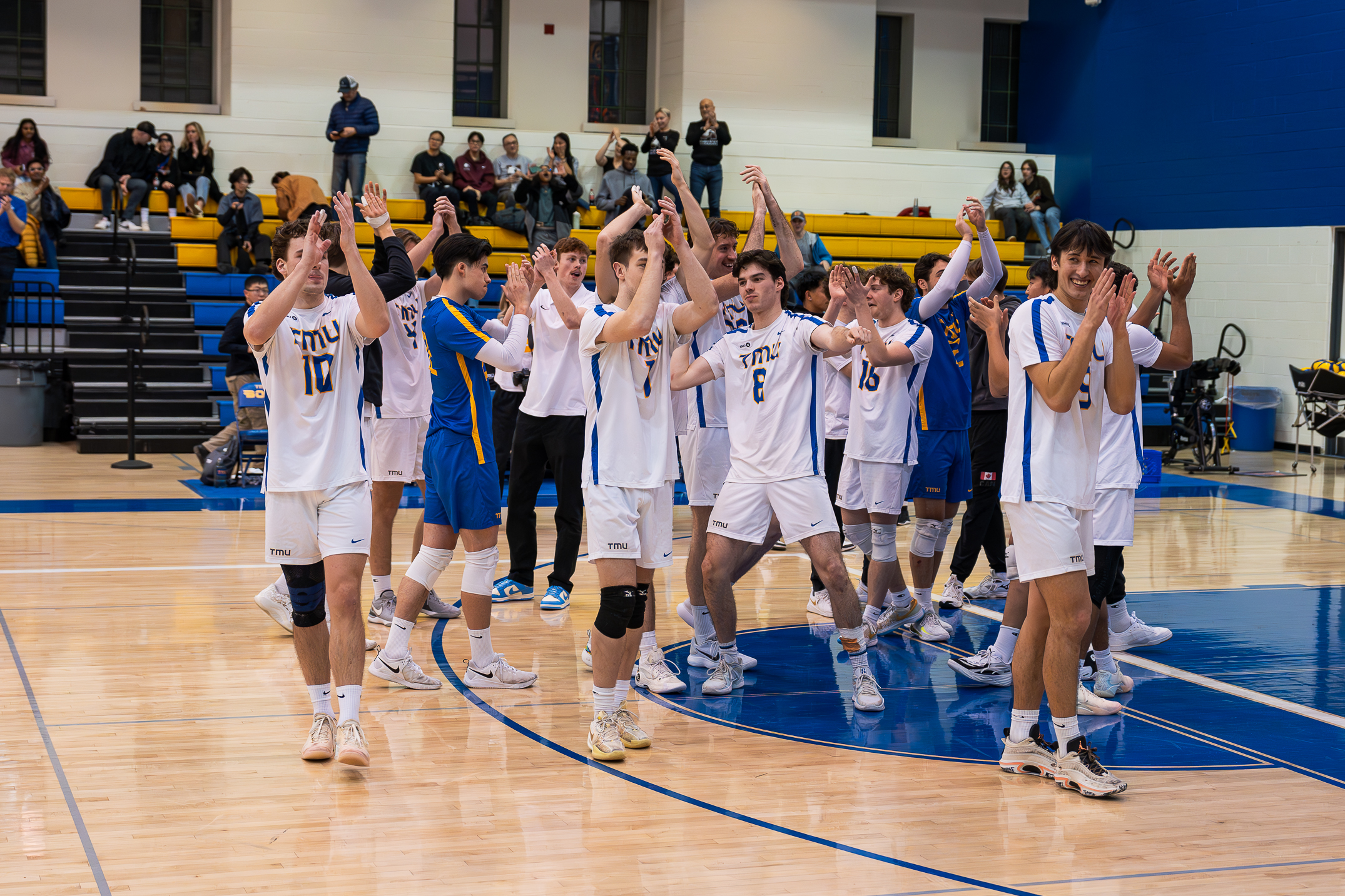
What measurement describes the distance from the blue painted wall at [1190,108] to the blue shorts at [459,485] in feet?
45.8

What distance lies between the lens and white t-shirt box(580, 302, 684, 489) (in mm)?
4871

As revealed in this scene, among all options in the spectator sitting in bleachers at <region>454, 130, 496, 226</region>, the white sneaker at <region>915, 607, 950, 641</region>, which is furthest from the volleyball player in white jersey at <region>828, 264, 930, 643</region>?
the spectator sitting in bleachers at <region>454, 130, 496, 226</region>

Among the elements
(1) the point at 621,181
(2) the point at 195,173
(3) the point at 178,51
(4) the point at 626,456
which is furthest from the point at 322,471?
(3) the point at 178,51

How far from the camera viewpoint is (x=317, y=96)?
59.5 ft

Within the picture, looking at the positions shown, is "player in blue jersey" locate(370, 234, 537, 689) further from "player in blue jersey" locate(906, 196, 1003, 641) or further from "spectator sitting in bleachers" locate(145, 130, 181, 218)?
"spectator sitting in bleachers" locate(145, 130, 181, 218)

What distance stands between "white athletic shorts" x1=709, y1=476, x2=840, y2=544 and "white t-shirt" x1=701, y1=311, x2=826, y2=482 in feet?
0.13

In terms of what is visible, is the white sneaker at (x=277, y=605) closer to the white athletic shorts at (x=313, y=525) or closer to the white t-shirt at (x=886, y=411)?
the white athletic shorts at (x=313, y=525)

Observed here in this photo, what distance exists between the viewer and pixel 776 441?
5.46m

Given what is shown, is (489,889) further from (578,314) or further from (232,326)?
(232,326)

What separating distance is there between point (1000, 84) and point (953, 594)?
16.2 metres

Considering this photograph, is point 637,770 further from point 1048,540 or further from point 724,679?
point 1048,540

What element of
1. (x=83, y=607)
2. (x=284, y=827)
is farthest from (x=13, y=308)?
(x=284, y=827)

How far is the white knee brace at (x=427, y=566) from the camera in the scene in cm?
570

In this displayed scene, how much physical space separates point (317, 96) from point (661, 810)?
1584 centimetres
